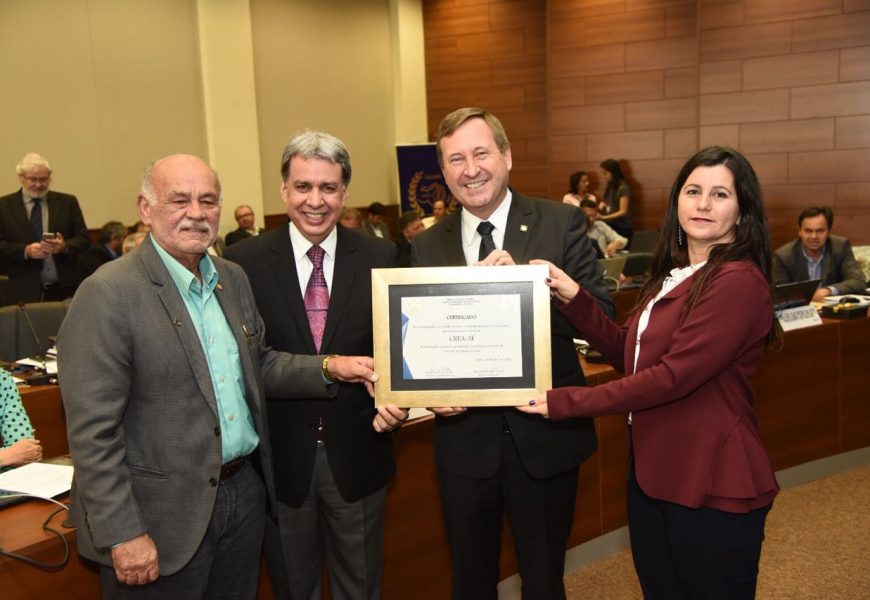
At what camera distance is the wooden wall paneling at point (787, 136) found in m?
8.86

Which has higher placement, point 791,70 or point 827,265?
point 791,70

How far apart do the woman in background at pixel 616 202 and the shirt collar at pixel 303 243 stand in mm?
7820

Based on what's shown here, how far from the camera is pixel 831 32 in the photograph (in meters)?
8.64

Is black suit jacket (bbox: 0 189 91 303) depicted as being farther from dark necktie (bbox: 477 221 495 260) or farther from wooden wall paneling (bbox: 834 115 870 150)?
wooden wall paneling (bbox: 834 115 870 150)

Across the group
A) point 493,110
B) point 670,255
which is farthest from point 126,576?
point 493,110

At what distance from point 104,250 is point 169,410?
18.3ft

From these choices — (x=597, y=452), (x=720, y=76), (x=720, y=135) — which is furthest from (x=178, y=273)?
(x=720, y=76)

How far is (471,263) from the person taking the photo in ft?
7.48

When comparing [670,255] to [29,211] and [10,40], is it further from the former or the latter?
[10,40]

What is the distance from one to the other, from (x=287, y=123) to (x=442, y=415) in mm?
8909

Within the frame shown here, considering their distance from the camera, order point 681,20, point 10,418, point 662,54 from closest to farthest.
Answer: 1. point 10,418
2. point 681,20
3. point 662,54

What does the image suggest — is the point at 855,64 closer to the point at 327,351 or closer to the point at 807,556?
the point at 807,556

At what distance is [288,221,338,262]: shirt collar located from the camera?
7.73 feet

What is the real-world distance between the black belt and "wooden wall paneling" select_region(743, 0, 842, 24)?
29.2 feet
